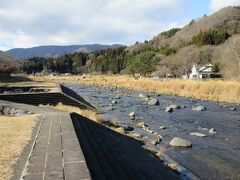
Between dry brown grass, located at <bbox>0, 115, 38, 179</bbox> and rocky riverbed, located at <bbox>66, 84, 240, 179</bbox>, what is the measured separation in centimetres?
642

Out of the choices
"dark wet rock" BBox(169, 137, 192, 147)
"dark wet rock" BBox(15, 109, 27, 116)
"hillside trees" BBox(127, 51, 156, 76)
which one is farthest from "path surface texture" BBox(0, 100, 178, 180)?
"hillside trees" BBox(127, 51, 156, 76)

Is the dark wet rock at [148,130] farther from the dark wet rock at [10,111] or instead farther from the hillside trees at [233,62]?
the hillside trees at [233,62]

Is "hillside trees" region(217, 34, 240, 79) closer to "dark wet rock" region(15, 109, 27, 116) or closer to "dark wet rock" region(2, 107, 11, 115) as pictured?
"dark wet rock" region(2, 107, 11, 115)

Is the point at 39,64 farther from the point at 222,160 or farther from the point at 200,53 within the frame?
the point at 222,160

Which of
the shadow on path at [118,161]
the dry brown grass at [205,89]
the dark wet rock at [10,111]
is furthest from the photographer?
the dry brown grass at [205,89]

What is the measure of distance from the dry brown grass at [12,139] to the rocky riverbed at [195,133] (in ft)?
21.0

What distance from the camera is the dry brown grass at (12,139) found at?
785 centimetres

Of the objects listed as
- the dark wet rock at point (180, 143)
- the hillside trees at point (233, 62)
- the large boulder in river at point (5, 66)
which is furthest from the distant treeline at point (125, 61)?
the dark wet rock at point (180, 143)

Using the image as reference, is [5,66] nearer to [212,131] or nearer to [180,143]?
[212,131]

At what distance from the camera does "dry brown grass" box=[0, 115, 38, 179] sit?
785cm

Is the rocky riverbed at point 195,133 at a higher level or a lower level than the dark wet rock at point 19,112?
lower

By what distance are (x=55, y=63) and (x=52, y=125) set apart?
169260 mm

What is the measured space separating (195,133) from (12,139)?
43.1 feet

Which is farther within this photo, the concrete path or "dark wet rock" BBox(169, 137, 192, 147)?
"dark wet rock" BBox(169, 137, 192, 147)
